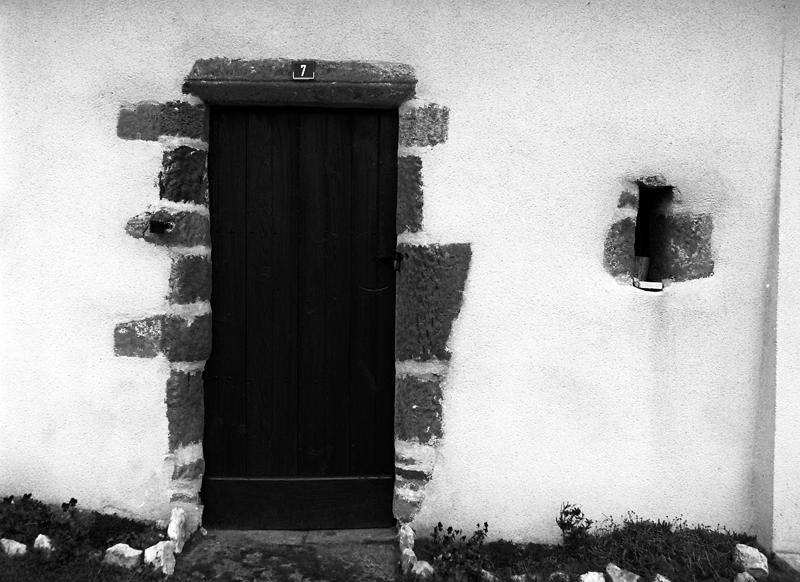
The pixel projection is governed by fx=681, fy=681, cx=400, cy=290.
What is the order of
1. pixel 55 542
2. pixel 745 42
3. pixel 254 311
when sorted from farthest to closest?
pixel 254 311 → pixel 745 42 → pixel 55 542

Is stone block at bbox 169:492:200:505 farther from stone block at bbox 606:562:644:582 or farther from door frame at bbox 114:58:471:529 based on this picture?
stone block at bbox 606:562:644:582

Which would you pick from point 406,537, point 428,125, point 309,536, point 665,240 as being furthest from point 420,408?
point 665,240

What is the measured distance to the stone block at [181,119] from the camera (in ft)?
10.4

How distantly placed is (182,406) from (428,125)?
177cm

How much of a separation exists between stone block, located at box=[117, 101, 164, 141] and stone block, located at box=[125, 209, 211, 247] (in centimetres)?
37

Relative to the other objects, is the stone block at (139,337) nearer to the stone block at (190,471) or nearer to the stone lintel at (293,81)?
the stone block at (190,471)

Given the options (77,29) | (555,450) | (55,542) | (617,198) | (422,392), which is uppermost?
(77,29)

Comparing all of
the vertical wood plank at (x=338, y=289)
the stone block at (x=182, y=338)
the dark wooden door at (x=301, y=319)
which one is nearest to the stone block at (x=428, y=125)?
the dark wooden door at (x=301, y=319)

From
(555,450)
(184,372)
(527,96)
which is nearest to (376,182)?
(527,96)

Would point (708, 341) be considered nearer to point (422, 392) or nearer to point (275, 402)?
point (422, 392)

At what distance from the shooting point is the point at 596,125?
3.18m

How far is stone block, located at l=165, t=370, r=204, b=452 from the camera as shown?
3236 mm

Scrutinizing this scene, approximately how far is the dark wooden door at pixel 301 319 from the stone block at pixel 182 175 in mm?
98

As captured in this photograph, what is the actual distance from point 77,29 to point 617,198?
2.65 metres
